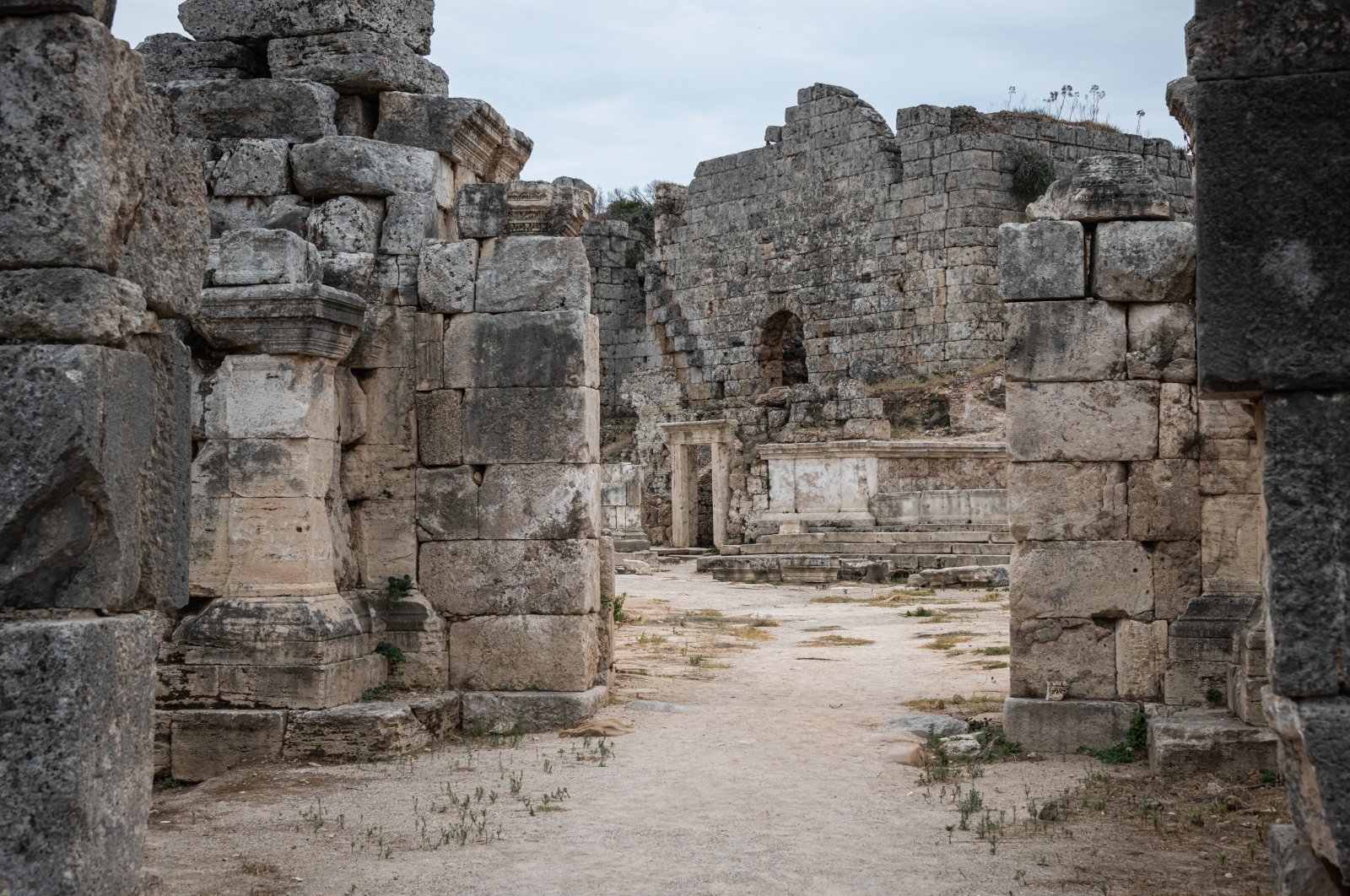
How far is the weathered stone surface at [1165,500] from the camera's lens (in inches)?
297

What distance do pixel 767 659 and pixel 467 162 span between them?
4741 millimetres

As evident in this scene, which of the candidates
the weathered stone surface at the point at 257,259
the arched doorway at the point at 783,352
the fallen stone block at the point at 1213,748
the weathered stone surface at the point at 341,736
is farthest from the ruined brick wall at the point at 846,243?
the weathered stone surface at the point at 341,736

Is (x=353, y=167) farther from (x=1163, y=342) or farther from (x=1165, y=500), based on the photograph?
(x=1165, y=500)

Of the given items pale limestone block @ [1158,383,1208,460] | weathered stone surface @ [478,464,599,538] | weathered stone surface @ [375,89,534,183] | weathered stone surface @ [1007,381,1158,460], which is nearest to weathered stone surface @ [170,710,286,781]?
weathered stone surface @ [478,464,599,538]

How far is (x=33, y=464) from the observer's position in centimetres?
349

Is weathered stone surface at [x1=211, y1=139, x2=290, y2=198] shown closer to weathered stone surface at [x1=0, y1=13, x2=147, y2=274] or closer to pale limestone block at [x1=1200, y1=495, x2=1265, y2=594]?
weathered stone surface at [x1=0, y1=13, x2=147, y2=274]

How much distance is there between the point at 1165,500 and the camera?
24.8ft

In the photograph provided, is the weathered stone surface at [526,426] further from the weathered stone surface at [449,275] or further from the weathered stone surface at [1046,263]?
the weathered stone surface at [1046,263]

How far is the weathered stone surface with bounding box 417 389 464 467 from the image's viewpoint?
27.8 feet

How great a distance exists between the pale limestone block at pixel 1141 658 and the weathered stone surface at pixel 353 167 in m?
4.69

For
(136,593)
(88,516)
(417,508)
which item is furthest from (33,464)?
(417,508)

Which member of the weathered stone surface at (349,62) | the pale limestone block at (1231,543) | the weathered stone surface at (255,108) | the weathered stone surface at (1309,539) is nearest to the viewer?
the weathered stone surface at (1309,539)

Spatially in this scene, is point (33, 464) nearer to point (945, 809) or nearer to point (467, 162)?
point (945, 809)

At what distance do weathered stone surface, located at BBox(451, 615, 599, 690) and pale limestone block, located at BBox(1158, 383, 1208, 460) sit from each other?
10.9ft
